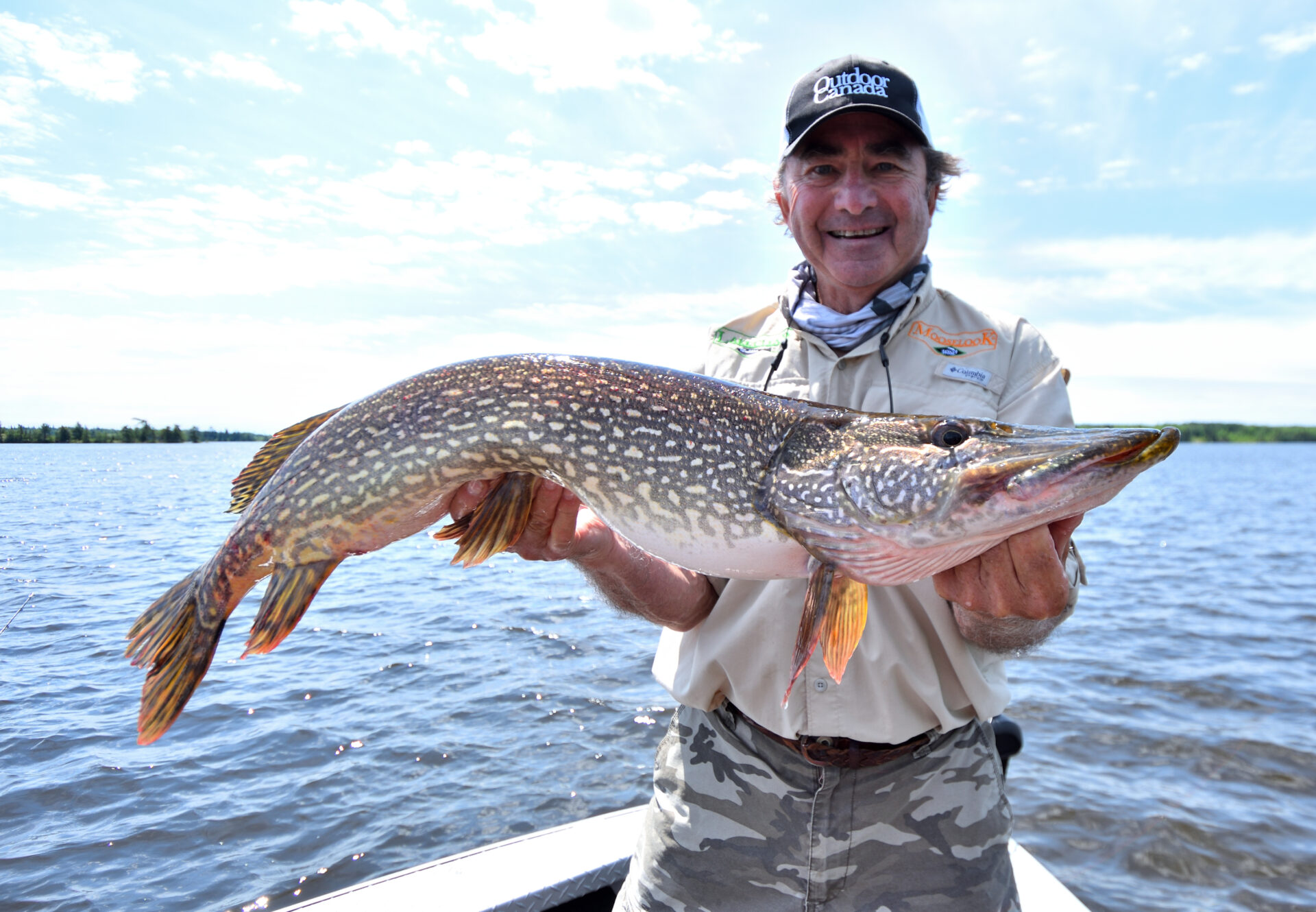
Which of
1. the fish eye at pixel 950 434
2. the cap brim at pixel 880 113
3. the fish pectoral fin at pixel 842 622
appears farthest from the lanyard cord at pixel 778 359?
the fish pectoral fin at pixel 842 622

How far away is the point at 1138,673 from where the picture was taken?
836 centimetres

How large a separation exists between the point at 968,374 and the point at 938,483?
0.68m

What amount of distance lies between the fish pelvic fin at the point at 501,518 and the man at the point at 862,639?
0.04 m

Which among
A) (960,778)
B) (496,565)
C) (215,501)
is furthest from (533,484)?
(215,501)

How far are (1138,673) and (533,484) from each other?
879cm

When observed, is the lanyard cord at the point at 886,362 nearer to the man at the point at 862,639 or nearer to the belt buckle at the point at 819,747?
the man at the point at 862,639

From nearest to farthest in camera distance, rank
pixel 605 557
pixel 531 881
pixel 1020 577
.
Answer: pixel 1020 577 → pixel 605 557 → pixel 531 881

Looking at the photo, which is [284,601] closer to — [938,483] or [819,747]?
[819,747]

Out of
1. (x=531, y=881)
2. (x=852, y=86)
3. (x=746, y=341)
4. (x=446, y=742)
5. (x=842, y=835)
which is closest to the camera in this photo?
(x=842, y=835)

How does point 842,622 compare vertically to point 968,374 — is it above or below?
below

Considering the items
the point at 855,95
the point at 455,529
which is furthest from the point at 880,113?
the point at 455,529

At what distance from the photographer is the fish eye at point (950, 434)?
2.00m

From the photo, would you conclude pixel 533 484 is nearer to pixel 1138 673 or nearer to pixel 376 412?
pixel 376 412

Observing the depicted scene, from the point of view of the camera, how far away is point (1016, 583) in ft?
6.32
